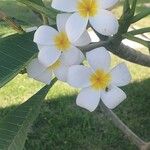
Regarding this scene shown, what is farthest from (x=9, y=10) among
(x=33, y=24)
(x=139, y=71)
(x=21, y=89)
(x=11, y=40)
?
(x=139, y=71)

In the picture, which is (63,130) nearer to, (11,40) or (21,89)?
(21,89)

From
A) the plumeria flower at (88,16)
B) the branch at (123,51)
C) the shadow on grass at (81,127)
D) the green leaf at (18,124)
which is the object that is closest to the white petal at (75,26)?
the plumeria flower at (88,16)

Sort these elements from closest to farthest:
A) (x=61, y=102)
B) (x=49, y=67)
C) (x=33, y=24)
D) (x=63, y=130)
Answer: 1. (x=49, y=67)
2. (x=33, y=24)
3. (x=63, y=130)
4. (x=61, y=102)

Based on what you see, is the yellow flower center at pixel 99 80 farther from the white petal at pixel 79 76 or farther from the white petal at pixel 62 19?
the white petal at pixel 62 19

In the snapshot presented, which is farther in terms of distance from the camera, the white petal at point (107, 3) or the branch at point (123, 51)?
the branch at point (123, 51)

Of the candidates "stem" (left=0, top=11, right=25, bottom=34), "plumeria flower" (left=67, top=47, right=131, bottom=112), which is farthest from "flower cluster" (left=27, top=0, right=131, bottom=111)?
"stem" (left=0, top=11, right=25, bottom=34)

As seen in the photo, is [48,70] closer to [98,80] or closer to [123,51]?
[98,80]

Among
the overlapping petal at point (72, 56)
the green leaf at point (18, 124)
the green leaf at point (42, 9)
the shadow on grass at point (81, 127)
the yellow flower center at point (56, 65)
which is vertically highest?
the green leaf at point (42, 9)

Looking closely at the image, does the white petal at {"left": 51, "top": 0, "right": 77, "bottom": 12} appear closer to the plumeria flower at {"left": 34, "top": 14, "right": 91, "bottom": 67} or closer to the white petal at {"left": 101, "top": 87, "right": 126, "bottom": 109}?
the plumeria flower at {"left": 34, "top": 14, "right": 91, "bottom": 67}
